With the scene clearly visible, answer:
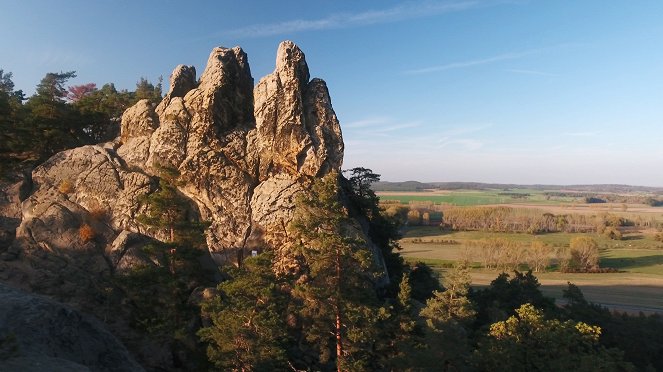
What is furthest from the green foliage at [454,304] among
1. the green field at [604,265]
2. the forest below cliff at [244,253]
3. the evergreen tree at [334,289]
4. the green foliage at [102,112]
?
the green field at [604,265]

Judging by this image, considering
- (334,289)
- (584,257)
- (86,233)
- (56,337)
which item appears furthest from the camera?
(584,257)

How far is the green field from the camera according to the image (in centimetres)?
6550

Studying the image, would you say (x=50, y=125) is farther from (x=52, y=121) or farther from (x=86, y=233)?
(x=86, y=233)

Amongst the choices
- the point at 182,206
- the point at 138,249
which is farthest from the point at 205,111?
the point at 138,249

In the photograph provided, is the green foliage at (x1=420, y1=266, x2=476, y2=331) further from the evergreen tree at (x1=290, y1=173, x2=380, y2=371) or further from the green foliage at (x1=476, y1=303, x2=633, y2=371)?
the evergreen tree at (x1=290, y1=173, x2=380, y2=371)

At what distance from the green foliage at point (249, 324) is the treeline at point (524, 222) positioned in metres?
134

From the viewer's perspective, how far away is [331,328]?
803 inches

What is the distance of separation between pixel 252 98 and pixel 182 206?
43.2 ft

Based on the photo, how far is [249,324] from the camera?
59.1 feet

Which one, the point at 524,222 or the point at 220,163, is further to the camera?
the point at 524,222

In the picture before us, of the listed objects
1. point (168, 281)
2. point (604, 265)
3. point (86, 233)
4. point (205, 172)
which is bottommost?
point (604, 265)

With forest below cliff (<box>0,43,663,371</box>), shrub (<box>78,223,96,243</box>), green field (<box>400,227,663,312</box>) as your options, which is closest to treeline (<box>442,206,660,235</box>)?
green field (<box>400,227,663,312</box>)

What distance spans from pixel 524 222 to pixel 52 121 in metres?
154

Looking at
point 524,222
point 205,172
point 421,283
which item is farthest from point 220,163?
point 524,222
